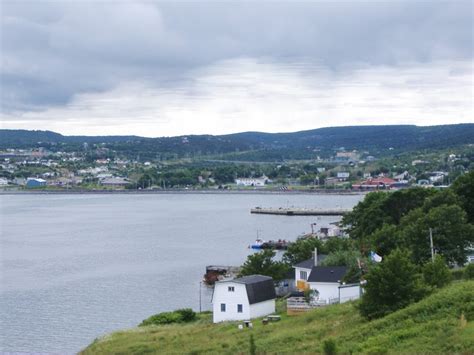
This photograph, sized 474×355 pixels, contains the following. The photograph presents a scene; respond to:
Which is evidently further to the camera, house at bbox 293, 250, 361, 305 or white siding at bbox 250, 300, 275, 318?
white siding at bbox 250, 300, 275, 318

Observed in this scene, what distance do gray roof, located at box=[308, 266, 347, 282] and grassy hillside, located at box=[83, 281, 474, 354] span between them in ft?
10.4

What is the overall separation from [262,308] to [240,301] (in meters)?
0.83

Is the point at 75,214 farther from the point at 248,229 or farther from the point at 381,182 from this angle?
the point at 381,182

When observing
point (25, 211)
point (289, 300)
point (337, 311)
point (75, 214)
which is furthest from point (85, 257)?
point (25, 211)

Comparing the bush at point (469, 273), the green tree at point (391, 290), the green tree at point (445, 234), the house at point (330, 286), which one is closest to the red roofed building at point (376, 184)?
the green tree at point (445, 234)

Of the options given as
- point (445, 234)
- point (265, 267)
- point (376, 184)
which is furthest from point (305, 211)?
point (445, 234)

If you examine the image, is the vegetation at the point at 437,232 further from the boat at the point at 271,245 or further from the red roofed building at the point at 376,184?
the red roofed building at the point at 376,184

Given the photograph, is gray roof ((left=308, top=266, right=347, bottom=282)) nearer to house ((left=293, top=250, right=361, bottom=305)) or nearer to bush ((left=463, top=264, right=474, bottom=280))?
house ((left=293, top=250, right=361, bottom=305))

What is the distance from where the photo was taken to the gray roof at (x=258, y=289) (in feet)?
92.6

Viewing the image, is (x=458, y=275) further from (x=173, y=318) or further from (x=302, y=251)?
(x=302, y=251)

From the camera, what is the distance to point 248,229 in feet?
299

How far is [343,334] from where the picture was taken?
64.0 ft

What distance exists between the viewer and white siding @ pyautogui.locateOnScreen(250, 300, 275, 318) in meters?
28.0

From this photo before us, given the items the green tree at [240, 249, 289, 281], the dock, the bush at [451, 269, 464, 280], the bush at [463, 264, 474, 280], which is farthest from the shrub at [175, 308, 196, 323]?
the dock
